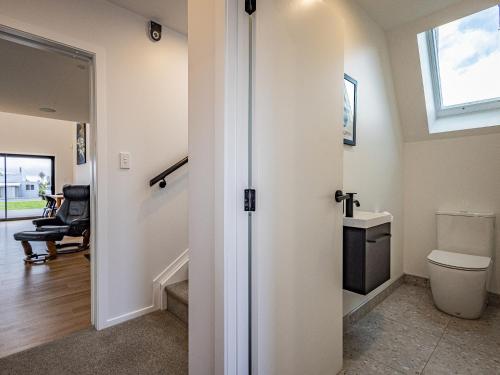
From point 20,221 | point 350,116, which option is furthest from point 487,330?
point 20,221

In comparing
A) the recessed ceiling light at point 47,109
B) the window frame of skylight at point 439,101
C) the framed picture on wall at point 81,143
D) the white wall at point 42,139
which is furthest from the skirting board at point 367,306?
the white wall at point 42,139

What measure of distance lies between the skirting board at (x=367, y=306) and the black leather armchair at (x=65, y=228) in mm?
3792

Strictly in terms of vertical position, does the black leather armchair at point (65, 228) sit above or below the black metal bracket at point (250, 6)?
below

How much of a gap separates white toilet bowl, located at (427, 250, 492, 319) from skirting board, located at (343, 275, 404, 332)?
0.37 m

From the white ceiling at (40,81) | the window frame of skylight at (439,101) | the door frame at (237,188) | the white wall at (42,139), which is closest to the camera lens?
the door frame at (237,188)

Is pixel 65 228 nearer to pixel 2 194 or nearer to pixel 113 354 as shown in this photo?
pixel 113 354

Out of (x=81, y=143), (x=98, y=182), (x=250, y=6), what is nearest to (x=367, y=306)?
(x=250, y=6)

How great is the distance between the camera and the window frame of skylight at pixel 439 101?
81.8 inches

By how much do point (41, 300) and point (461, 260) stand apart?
3.54 metres

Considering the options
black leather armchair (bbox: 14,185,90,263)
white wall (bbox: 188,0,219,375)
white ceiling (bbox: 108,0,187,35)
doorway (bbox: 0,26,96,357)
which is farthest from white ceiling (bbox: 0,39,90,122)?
black leather armchair (bbox: 14,185,90,263)

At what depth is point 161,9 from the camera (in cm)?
183

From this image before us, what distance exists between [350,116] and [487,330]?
1.77 metres

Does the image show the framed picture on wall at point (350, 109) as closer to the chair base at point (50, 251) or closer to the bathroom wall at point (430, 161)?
the bathroom wall at point (430, 161)

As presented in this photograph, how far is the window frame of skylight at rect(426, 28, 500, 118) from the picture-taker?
6.82ft
